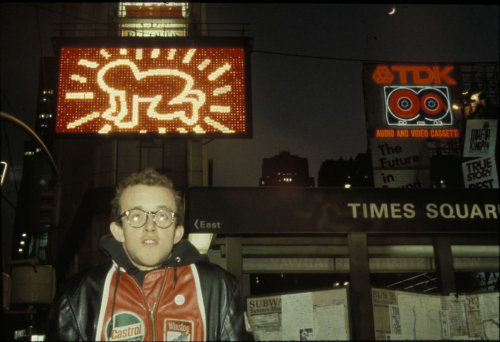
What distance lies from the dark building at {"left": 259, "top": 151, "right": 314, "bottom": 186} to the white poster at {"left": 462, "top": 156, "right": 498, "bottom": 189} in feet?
475

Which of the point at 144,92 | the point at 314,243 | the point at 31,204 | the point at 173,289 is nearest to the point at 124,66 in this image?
the point at 144,92

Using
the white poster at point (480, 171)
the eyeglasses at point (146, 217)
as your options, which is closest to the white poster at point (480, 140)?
the white poster at point (480, 171)

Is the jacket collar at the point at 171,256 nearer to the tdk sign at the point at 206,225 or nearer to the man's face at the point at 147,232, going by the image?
the man's face at the point at 147,232

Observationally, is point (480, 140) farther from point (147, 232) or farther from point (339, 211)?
point (147, 232)

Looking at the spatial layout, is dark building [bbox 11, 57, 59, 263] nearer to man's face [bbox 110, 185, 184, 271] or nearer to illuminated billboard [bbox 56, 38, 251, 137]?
illuminated billboard [bbox 56, 38, 251, 137]

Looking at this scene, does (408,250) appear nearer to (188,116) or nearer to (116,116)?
(188,116)

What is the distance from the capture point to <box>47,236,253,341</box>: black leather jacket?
321 centimetres

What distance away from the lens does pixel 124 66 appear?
1005 centimetres

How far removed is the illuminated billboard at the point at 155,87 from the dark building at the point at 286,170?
147978 millimetres

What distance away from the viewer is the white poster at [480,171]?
1308cm

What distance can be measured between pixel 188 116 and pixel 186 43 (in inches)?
66.2

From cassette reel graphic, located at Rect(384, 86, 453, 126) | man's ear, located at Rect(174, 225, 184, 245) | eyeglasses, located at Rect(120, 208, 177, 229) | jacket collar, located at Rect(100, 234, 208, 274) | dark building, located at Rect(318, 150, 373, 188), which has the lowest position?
jacket collar, located at Rect(100, 234, 208, 274)

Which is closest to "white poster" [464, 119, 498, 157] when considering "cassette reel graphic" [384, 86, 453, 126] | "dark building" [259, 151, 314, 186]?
"cassette reel graphic" [384, 86, 453, 126]

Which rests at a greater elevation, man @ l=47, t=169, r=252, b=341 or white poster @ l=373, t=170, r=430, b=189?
white poster @ l=373, t=170, r=430, b=189
